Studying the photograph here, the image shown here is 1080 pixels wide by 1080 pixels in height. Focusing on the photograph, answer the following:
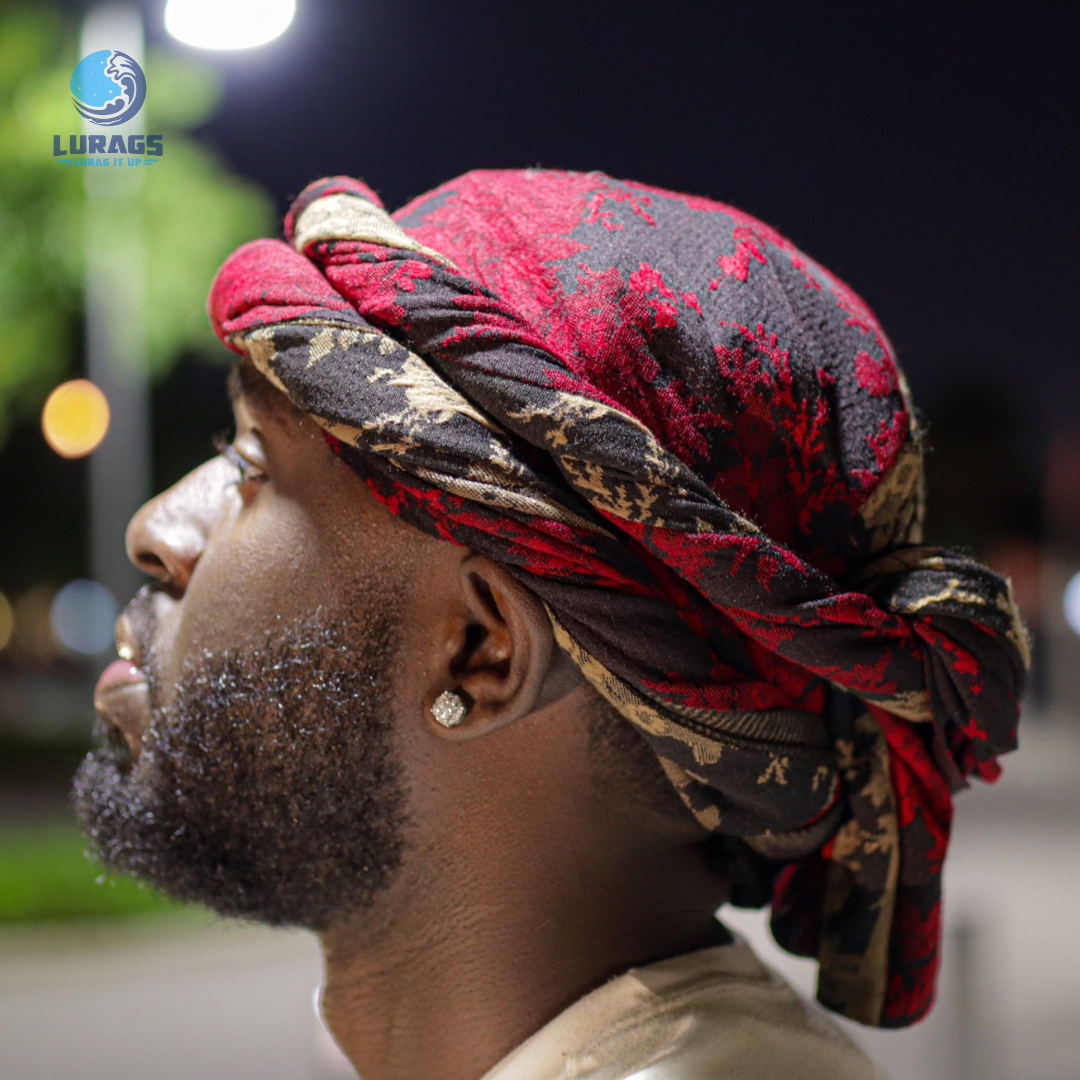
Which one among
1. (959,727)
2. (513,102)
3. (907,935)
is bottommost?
(907,935)

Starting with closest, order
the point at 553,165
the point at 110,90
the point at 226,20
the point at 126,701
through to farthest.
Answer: the point at 126,701, the point at 553,165, the point at 226,20, the point at 110,90

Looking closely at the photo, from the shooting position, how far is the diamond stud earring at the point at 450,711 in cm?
147

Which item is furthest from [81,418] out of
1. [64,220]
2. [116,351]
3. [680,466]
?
[680,466]

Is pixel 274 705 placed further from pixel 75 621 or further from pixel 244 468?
pixel 75 621

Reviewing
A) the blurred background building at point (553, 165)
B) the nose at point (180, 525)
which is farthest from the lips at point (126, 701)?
the blurred background building at point (553, 165)

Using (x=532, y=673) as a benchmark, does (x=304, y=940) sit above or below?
below

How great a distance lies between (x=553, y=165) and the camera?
204cm

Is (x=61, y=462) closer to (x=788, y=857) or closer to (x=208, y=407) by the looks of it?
(x=208, y=407)

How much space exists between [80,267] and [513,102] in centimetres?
693

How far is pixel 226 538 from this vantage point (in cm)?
162

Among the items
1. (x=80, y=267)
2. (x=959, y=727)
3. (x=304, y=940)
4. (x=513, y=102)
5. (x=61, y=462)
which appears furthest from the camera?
(x=61, y=462)

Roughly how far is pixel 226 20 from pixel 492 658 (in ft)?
5.44

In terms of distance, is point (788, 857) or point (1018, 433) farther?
point (1018, 433)

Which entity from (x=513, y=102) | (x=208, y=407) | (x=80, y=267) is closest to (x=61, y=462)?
(x=208, y=407)
